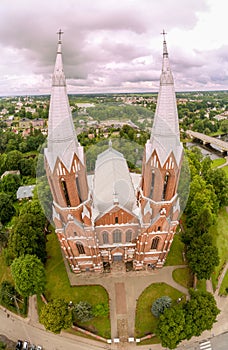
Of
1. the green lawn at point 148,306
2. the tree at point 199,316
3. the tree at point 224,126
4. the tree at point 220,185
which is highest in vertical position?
the tree at point 224,126

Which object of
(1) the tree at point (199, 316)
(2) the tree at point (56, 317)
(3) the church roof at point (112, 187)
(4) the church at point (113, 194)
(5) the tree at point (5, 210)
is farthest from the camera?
(5) the tree at point (5, 210)

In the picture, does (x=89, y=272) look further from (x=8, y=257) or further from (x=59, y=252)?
(x=8, y=257)

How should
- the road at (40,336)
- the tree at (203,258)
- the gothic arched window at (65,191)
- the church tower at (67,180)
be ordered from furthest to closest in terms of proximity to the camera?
the tree at (203,258) → the road at (40,336) → the gothic arched window at (65,191) → the church tower at (67,180)

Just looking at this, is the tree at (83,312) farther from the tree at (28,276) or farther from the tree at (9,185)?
the tree at (9,185)

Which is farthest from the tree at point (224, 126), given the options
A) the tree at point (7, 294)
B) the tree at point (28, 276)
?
the tree at point (7, 294)

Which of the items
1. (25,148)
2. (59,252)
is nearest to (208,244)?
(59,252)

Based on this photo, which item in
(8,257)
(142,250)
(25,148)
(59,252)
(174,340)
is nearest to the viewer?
(174,340)

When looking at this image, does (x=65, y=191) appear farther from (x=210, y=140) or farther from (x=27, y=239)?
(x=210, y=140)
